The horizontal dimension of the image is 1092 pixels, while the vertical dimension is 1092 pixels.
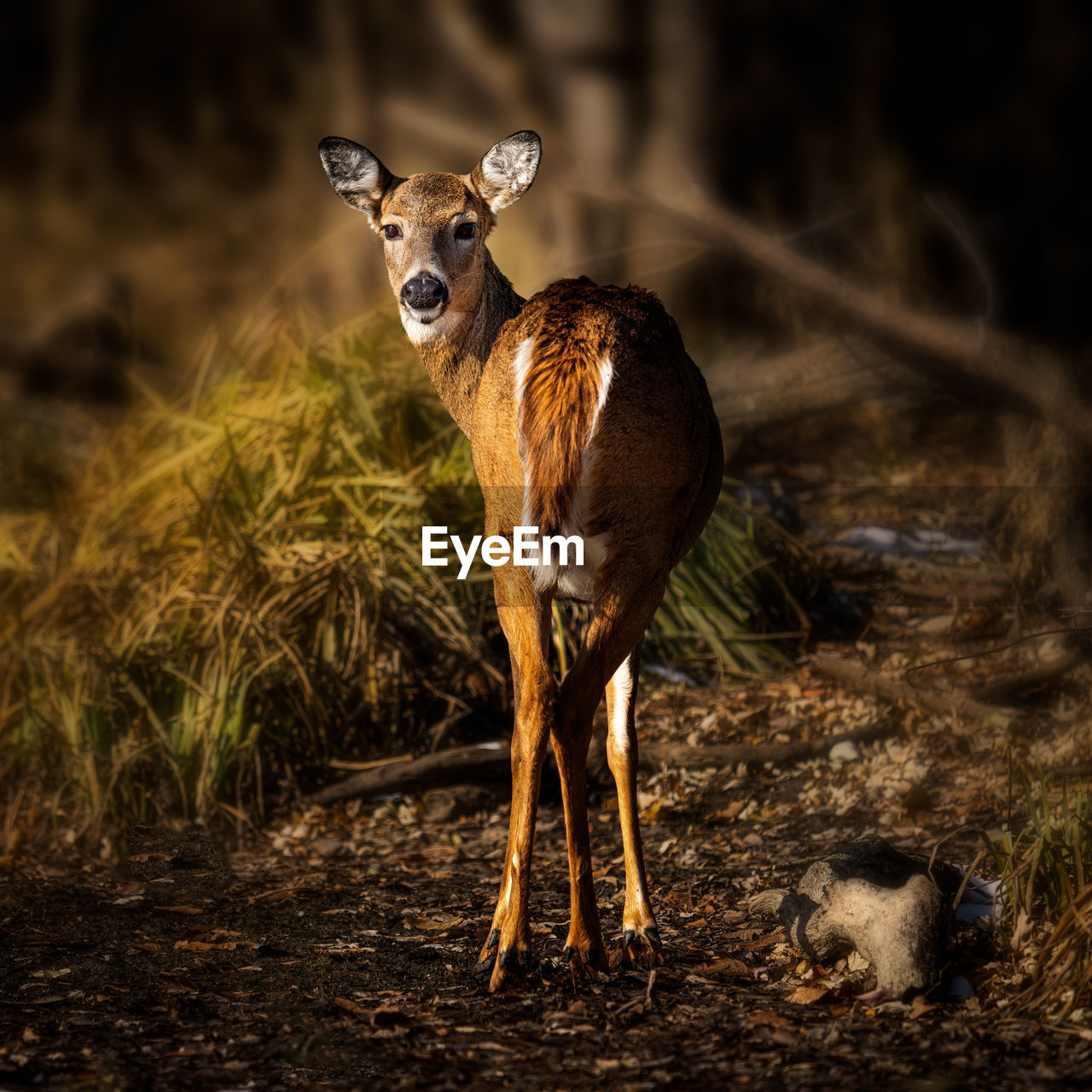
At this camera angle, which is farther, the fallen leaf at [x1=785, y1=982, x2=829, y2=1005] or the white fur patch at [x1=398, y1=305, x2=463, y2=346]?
the white fur patch at [x1=398, y1=305, x2=463, y2=346]

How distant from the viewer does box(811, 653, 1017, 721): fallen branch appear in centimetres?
503

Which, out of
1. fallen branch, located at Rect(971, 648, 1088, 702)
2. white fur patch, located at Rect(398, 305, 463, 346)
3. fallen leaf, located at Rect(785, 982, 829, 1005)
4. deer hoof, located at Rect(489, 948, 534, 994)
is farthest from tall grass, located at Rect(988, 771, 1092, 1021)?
white fur patch, located at Rect(398, 305, 463, 346)

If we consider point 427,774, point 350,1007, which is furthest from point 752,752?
point 350,1007

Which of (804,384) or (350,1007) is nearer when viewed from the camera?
(350,1007)

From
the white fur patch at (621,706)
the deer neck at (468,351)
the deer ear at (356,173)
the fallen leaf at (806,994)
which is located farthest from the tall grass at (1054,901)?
the deer ear at (356,173)

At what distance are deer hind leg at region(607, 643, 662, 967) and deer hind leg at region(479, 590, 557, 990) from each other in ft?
1.19

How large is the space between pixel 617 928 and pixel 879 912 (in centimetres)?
85

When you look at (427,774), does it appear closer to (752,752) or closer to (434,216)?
(752,752)

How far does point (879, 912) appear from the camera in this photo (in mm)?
3240

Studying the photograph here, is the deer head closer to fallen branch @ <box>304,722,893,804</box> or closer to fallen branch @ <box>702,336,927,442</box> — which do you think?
fallen branch @ <box>304,722,893,804</box>

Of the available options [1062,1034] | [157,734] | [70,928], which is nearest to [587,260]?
[157,734]

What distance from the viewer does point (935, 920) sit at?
323 centimetres

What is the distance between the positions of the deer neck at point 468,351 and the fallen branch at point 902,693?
2.04 meters

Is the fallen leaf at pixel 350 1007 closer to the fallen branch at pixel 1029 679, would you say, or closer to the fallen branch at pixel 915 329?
the fallen branch at pixel 1029 679
